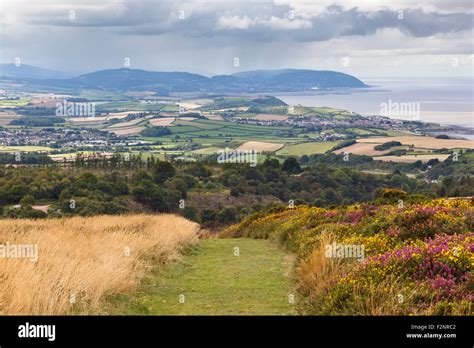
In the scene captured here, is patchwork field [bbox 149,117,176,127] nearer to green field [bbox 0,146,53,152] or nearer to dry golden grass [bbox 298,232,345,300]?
green field [bbox 0,146,53,152]

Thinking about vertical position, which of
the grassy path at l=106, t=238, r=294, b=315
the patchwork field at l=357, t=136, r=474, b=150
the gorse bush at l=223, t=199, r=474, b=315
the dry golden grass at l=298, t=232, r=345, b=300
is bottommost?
the patchwork field at l=357, t=136, r=474, b=150

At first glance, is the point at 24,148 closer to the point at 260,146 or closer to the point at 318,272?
the point at 260,146

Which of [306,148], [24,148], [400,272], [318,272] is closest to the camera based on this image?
[400,272]

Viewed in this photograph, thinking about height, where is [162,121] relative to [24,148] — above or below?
above

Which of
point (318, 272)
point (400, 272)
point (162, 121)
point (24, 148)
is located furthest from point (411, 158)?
point (400, 272)

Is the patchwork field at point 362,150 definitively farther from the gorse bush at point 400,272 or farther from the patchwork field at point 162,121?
the gorse bush at point 400,272

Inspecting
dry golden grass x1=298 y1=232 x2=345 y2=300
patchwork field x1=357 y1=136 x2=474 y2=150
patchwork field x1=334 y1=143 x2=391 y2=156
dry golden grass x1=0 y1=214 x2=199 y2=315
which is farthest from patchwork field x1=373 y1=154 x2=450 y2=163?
dry golden grass x1=298 y1=232 x2=345 y2=300
